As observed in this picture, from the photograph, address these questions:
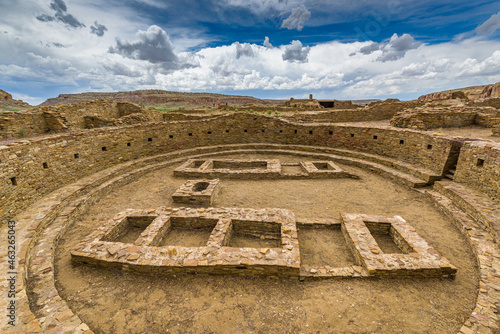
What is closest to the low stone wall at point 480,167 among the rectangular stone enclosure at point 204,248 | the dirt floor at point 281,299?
the dirt floor at point 281,299

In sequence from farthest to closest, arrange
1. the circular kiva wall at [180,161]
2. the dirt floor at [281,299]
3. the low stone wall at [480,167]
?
the low stone wall at [480,167] < the circular kiva wall at [180,161] < the dirt floor at [281,299]

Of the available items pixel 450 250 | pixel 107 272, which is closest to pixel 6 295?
pixel 107 272

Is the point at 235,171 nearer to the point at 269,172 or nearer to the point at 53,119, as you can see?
the point at 269,172

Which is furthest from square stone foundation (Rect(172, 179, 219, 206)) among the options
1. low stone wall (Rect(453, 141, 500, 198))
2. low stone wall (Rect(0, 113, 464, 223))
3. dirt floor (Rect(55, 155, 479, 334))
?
low stone wall (Rect(453, 141, 500, 198))

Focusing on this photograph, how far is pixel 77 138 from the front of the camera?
32.2 ft

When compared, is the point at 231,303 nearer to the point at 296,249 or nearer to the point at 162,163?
the point at 296,249

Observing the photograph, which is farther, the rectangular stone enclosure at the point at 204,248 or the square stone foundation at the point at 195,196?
the square stone foundation at the point at 195,196

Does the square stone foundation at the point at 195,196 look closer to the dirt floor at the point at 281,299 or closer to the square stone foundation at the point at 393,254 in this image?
the dirt floor at the point at 281,299

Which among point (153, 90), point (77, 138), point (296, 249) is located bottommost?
point (296, 249)

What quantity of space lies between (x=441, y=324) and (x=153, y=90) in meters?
94.0

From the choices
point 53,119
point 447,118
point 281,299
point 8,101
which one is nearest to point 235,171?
point 281,299

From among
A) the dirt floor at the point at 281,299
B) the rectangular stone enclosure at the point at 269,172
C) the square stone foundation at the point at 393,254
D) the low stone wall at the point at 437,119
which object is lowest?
the dirt floor at the point at 281,299

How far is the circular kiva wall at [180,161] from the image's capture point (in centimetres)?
424

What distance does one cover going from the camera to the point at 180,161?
13.4 meters
